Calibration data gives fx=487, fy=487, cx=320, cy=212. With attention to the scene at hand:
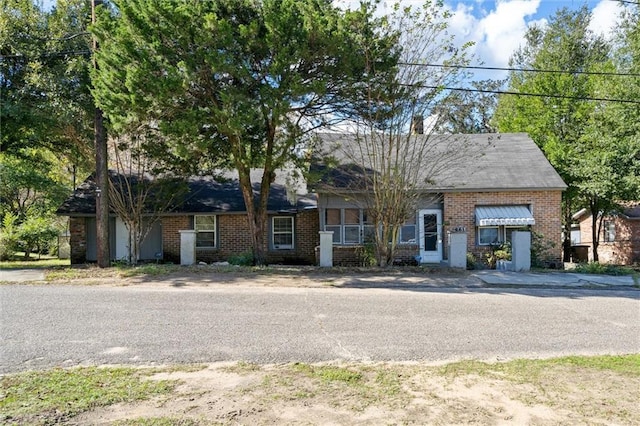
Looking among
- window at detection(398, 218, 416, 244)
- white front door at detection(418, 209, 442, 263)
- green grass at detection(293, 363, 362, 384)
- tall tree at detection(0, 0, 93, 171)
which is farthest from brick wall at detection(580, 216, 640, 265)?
tall tree at detection(0, 0, 93, 171)

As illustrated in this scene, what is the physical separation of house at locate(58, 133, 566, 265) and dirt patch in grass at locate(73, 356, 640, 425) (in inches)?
406

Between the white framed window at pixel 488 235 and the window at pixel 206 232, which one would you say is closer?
the white framed window at pixel 488 235

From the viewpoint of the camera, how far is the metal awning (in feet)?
55.0

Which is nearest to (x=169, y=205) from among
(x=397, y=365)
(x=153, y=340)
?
(x=153, y=340)

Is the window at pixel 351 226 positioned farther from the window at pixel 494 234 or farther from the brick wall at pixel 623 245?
the brick wall at pixel 623 245

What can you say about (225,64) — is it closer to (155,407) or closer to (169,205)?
(169,205)

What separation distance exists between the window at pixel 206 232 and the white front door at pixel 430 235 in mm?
8032

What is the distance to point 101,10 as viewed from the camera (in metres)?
13.5

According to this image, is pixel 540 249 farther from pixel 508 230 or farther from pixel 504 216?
pixel 504 216

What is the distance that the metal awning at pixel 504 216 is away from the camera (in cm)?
1675

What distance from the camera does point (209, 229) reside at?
1936 centimetres

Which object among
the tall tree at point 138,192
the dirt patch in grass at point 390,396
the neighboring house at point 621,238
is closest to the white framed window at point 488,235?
the neighboring house at point 621,238

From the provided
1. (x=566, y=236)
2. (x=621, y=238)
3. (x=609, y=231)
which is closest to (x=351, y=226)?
(x=566, y=236)

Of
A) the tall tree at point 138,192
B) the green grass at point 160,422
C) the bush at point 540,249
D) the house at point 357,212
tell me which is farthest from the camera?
the house at point 357,212
